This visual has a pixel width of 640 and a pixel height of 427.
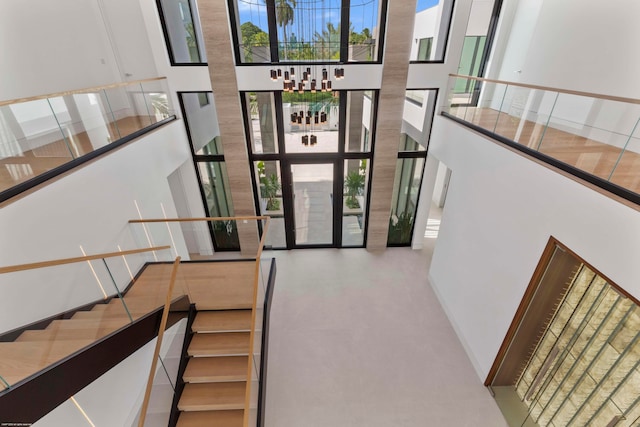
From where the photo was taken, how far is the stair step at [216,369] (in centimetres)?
423

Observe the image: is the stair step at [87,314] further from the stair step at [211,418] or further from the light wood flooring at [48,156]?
the stair step at [211,418]

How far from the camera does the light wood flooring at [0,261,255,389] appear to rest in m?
2.43

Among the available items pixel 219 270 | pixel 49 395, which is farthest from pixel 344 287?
pixel 49 395

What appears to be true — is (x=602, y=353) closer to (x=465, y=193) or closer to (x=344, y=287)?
(x=465, y=193)

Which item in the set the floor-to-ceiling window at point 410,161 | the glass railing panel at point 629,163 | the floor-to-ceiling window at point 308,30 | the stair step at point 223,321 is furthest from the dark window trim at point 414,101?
the stair step at point 223,321

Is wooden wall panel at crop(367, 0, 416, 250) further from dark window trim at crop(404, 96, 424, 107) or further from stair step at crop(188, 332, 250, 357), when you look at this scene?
stair step at crop(188, 332, 250, 357)

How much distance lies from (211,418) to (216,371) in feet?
1.89

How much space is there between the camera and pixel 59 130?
146 inches

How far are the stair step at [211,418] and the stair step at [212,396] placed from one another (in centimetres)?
10

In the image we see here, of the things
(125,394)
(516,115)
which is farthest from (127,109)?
(516,115)

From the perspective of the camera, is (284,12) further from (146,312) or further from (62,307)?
(62,307)

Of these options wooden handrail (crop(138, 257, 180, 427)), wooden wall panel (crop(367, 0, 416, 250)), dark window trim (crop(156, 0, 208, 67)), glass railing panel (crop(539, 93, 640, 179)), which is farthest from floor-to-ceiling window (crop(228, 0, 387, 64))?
wooden handrail (crop(138, 257, 180, 427))

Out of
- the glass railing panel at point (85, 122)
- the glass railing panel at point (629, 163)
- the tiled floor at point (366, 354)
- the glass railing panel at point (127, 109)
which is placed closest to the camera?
the glass railing panel at point (629, 163)

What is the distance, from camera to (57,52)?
5547mm
